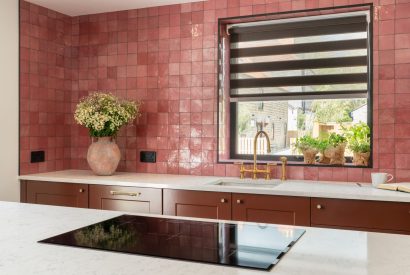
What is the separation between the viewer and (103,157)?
3459 mm

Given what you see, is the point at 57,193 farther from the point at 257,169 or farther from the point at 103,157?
the point at 257,169

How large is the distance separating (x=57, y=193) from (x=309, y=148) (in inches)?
78.5

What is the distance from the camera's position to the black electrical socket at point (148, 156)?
374 cm

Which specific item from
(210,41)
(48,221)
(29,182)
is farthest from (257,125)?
(48,221)

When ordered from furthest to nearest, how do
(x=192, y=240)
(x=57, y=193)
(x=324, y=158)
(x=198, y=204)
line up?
(x=57, y=193) < (x=324, y=158) < (x=198, y=204) < (x=192, y=240)

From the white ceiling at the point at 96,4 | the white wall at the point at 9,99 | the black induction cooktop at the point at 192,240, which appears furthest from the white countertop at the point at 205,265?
the white ceiling at the point at 96,4

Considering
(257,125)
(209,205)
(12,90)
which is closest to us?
(209,205)

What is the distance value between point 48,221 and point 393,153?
238 centimetres

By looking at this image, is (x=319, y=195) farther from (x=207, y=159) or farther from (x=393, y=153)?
(x=207, y=159)

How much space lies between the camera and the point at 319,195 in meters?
2.65

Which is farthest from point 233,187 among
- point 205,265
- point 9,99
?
point 9,99

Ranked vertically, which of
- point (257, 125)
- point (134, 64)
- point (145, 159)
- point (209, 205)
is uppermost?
point (134, 64)

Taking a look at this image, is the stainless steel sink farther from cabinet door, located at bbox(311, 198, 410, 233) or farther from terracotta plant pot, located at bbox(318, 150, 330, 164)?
cabinet door, located at bbox(311, 198, 410, 233)

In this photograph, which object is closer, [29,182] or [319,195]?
[319,195]
